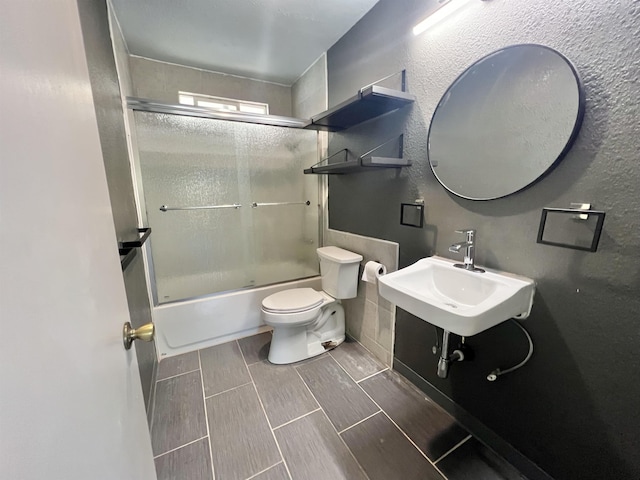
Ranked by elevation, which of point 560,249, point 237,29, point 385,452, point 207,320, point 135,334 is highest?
point 237,29

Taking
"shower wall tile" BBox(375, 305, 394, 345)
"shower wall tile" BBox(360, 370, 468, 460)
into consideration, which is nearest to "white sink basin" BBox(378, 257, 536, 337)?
"shower wall tile" BBox(375, 305, 394, 345)

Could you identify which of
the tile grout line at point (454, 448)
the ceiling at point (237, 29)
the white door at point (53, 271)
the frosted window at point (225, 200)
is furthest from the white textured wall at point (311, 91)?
the tile grout line at point (454, 448)

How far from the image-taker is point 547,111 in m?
0.96

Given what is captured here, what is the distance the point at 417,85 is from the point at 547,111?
0.67 meters

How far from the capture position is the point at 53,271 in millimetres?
371

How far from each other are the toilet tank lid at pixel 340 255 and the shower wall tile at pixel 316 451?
0.95 meters

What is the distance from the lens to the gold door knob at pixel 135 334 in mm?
651

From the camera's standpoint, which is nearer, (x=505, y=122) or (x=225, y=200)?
(x=505, y=122)

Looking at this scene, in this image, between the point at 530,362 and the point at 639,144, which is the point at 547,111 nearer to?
the point at 639,144

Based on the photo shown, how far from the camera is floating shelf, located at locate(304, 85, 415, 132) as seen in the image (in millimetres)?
1345

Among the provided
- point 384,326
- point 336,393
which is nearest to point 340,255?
point 384,326

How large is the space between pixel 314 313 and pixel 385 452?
842mm

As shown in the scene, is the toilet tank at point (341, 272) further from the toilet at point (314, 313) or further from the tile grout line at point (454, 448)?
the tile grout line at point (454, 448)

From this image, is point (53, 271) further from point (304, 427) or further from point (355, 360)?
point (355, 360)
